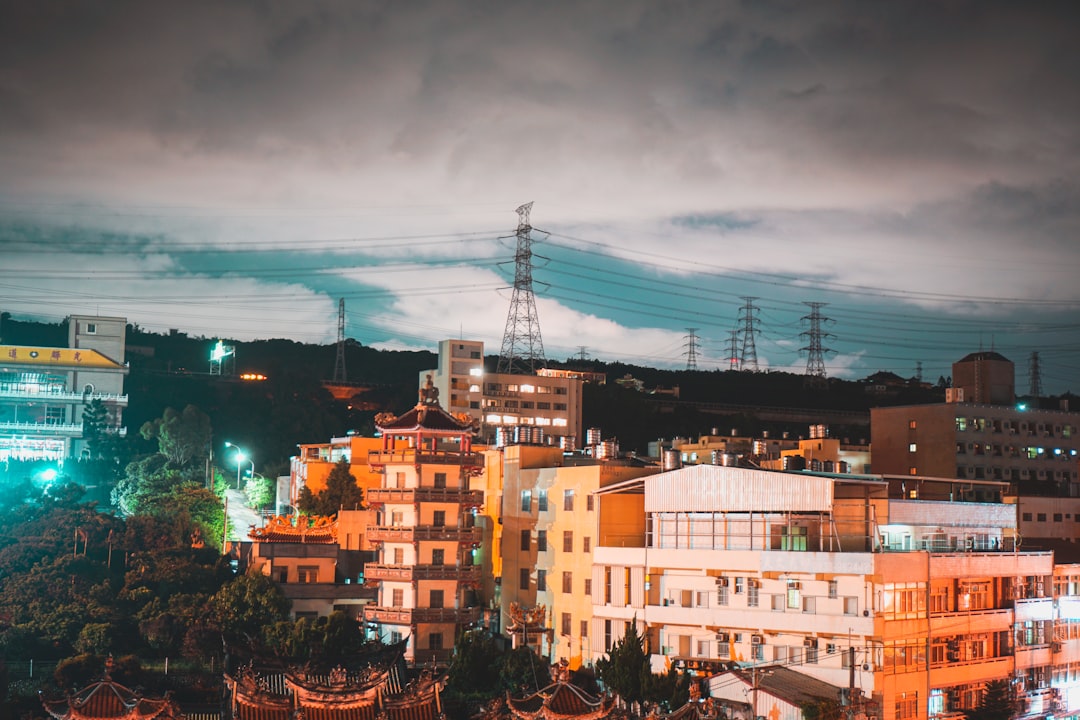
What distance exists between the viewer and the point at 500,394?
99.3 m

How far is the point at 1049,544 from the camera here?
58.3 meters

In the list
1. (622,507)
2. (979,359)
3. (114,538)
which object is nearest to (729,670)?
(622,507)

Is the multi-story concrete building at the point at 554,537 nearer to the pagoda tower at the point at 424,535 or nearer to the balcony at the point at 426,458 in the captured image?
the pagoda tower at the point at 424,535

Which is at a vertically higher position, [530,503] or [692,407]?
[692,407]

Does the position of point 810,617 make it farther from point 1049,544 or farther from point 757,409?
point 757,409

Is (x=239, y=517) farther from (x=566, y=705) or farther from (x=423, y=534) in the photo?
(x=566, y=705)

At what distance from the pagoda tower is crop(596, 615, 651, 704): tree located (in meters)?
11.0

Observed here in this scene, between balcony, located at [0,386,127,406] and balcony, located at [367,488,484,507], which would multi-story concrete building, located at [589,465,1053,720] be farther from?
balcony, located at [0,386,127,406]

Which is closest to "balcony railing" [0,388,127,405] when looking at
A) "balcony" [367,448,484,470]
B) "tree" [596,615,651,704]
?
"balcony" [367,448,484,470]

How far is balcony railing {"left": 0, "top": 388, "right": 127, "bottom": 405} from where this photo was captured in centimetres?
8275

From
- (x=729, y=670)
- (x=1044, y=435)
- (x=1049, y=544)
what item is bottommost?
(x=729, y=670)

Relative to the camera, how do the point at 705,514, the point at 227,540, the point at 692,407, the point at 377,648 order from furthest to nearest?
1. the point at 692,407
2. the point at 227,540
3. the point at 705,514
4. the point at 377,648

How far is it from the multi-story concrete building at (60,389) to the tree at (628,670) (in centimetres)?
5075

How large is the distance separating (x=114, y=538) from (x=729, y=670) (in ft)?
108
